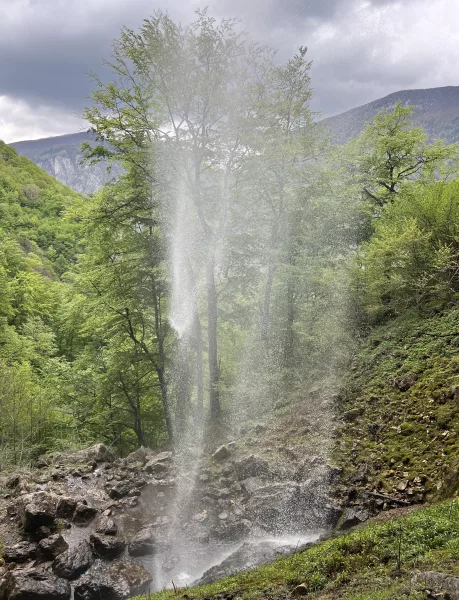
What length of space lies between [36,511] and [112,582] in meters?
2.65

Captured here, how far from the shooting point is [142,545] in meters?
9.53

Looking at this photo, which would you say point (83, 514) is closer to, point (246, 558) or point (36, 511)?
point (36, 511)

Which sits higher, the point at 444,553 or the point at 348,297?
the point at 348,297

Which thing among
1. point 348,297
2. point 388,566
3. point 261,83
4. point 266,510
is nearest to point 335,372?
point 348,297

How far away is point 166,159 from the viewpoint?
16.6 meters

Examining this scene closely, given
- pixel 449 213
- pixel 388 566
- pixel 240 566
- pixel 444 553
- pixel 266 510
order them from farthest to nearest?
pixel 449 213 < pixel 266 510 < pixel 240 566 < pixel 388 566 < pixel 444 553

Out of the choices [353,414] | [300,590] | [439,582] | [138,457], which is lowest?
[138,457]

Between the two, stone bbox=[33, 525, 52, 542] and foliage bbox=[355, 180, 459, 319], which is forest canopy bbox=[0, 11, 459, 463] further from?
stone bbox=[33, 525, 52, 542]

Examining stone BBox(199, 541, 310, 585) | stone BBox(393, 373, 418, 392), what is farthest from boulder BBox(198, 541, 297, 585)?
stone BBox(393, 373, 418, 392)

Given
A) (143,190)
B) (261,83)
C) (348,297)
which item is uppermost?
(261,83)

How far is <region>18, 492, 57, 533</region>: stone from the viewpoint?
31.9ft

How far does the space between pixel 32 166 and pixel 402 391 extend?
262 feet

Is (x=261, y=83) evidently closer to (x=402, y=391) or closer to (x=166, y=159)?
(x=166, y=159)

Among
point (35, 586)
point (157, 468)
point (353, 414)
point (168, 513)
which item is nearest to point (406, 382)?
point (353, 414)
